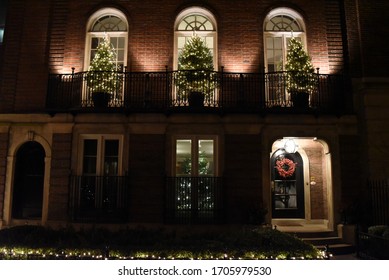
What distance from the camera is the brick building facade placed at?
39.5ft

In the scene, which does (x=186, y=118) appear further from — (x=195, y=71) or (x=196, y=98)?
(x=195, y=71)

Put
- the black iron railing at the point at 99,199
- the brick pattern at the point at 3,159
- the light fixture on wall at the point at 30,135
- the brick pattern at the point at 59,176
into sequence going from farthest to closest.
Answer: the light fixture on wall at the point at 30,135, the brick pattern at the point at 3,159, the brick pattern at the point at 59,176, the black iron railing at the point at 99,199

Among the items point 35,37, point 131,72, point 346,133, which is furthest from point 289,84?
point 35,37

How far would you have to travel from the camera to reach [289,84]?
12266 mm

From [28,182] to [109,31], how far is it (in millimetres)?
6247

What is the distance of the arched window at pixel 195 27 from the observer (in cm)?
1348

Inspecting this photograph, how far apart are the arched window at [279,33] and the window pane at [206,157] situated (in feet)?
11.7

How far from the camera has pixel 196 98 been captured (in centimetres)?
1212

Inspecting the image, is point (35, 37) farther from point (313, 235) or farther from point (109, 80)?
point (313, 235)

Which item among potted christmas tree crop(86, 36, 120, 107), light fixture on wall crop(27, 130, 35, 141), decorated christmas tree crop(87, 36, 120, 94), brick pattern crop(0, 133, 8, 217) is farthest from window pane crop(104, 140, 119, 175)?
brick pattern crop(0, 133, 8, 217)

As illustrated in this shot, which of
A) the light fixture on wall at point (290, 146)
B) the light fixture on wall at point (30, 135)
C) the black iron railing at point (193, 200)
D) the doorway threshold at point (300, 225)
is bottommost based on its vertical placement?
the doorway threshold at point (300, 225)

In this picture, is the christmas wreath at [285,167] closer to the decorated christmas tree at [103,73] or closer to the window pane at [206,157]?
the window pane at [206,157]

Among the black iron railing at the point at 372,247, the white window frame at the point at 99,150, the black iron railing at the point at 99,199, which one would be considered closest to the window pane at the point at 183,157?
the black iron railing at the point at 99,199

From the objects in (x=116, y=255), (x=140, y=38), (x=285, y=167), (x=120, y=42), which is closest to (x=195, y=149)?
(x=285, y=167)
